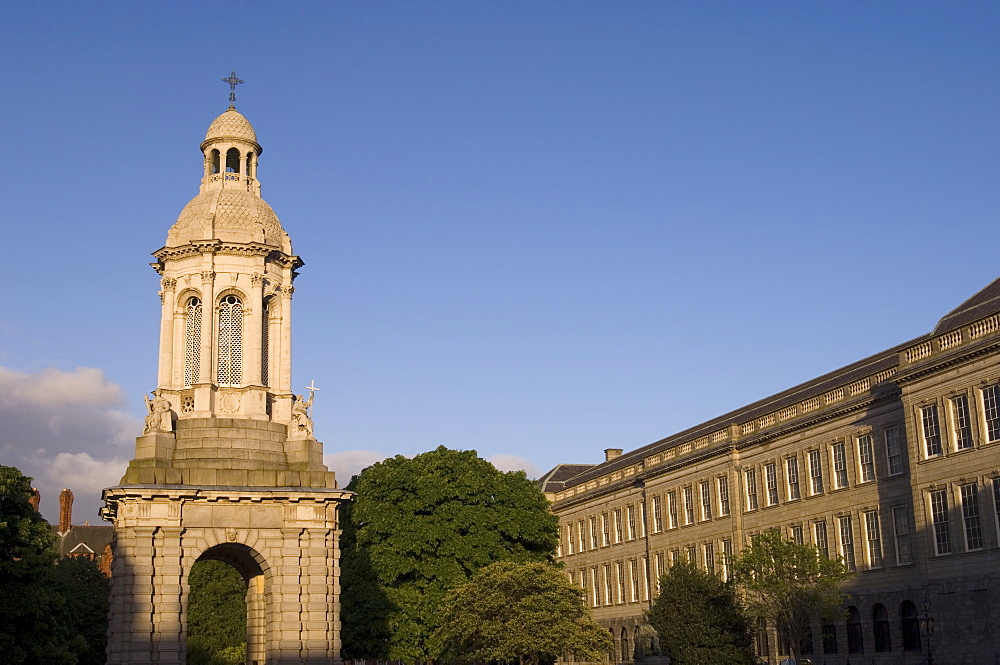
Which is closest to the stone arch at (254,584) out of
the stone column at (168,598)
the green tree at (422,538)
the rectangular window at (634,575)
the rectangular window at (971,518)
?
the stone column at (168,598)

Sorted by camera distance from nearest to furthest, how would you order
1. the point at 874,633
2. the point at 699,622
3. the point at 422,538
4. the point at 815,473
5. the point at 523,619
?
the point at 523,619, the point at 699,622, the point at 422,538, the point at 874,633, the point at 815,473

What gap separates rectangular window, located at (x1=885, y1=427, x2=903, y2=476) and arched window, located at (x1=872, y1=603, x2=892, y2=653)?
24.3ft

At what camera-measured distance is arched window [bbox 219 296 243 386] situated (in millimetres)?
45938

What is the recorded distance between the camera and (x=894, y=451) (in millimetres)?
68938

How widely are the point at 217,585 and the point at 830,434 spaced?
4817 cm

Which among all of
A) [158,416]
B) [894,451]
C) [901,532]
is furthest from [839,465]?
[158,416]

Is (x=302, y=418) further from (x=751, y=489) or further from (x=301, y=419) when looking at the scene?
(x=751, y=489)

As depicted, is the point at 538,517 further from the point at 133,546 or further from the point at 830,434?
the point at 133,546

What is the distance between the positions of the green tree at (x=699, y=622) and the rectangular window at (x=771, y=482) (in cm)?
1954

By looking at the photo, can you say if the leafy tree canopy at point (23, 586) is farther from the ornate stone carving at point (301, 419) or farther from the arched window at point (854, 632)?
the arched window at point (854, 632)

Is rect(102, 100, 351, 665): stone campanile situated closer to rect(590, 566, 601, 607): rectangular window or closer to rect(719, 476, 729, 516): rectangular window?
rect(719, 476, 729, 516): rectangular window

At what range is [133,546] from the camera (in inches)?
1630

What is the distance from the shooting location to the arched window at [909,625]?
215 feet

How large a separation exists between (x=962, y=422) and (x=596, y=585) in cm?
4966
